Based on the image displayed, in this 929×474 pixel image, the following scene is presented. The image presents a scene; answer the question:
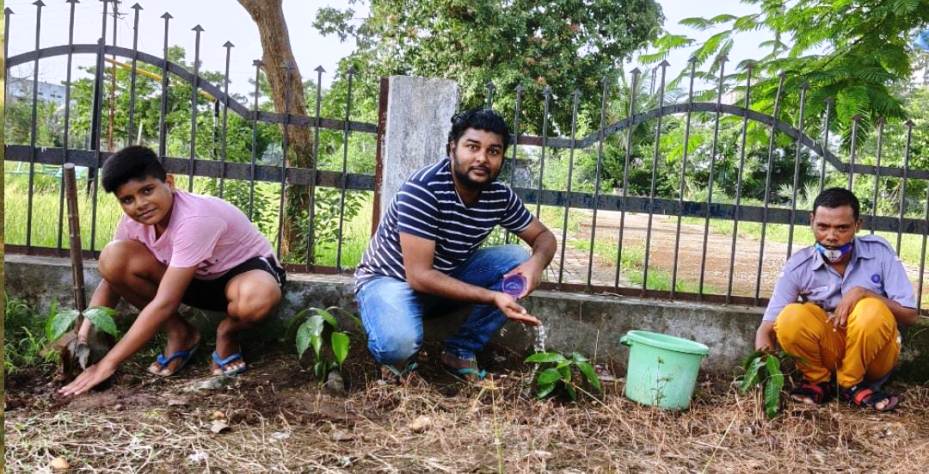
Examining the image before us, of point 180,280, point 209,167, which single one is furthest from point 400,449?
point 209,167

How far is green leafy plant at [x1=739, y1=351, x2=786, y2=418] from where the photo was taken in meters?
3.35

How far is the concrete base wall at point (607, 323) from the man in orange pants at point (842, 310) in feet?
1.37

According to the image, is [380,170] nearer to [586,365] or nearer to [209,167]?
[209,167]

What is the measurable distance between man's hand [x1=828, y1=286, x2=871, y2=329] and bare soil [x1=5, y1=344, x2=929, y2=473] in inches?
16.5

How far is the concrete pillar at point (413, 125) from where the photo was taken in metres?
4.09

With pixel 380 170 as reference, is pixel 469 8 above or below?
above

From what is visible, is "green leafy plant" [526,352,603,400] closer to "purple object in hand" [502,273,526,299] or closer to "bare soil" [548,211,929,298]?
"purple object in hand" [502,273,526,299]

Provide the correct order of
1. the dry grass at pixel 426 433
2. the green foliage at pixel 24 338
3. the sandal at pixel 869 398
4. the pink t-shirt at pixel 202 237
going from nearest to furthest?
the dry grass at pixel 426 433 < the pink t-shirt at pixel 202 237 < the green foliage at pixel 24 338 < the sandal at pixel 869 398

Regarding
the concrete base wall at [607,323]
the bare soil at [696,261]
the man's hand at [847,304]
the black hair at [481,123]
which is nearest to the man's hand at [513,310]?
the black hair at [481,123]

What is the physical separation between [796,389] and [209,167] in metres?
3.35

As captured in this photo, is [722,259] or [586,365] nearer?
[586,365]

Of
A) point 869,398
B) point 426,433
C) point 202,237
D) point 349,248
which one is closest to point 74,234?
point 202,237

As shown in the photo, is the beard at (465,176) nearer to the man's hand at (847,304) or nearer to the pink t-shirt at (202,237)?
the pink t-shirt at (202,237)

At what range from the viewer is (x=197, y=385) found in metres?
3.31
